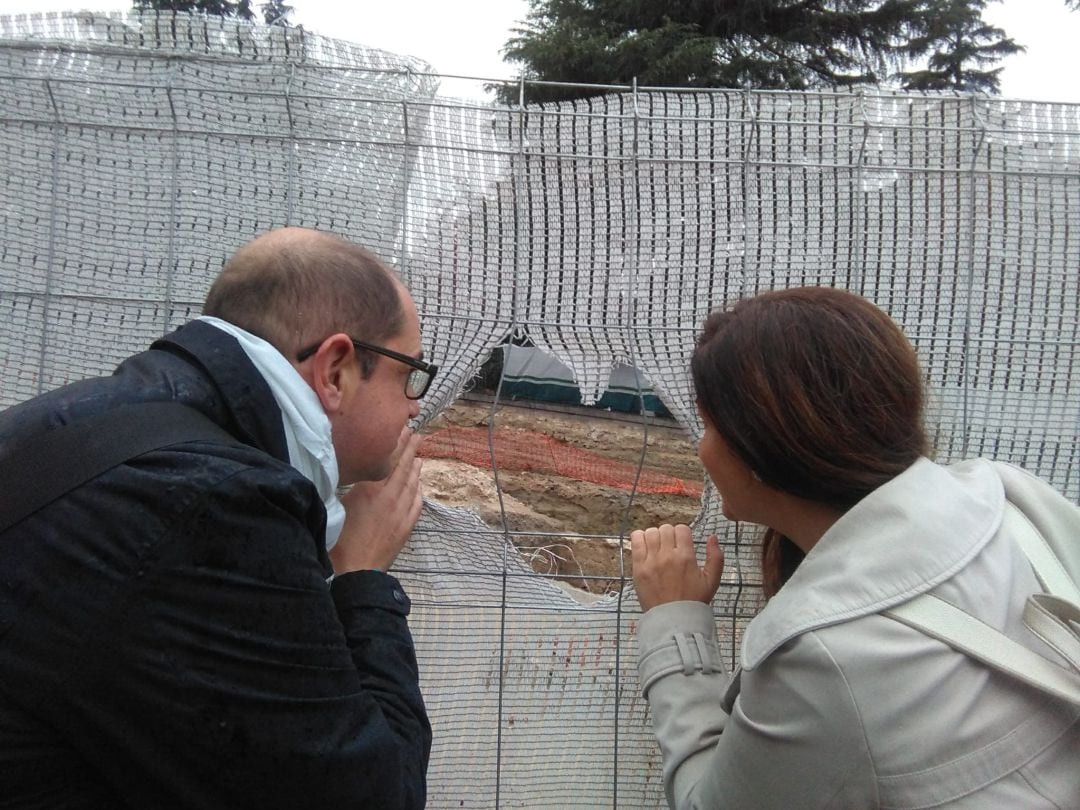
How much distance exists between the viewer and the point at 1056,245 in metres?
2.43

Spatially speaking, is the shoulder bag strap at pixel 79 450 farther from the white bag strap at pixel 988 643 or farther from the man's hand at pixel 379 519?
the white bag strap at pixel 988 643

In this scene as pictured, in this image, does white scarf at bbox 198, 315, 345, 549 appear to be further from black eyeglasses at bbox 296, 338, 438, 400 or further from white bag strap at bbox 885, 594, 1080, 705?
white bag strap at bbox 885, 594, 1080, 705

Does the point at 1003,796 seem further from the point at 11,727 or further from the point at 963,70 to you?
the point at 963,70

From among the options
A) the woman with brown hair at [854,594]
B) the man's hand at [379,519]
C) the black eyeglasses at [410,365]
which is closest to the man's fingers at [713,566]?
the woman with brown hair at [854,594]

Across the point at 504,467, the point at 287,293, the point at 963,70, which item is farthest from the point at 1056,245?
the point at 963,70

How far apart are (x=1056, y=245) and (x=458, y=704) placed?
6.86 ft

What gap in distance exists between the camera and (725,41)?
17875 millimetres

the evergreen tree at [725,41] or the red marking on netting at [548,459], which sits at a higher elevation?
the evergreen tree at [725,41]

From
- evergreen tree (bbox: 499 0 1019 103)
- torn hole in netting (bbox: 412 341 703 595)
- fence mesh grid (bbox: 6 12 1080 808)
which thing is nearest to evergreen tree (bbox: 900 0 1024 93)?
evergreen tree (bbox: 499 0 1019 103)

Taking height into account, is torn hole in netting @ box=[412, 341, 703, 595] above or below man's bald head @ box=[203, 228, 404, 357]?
below

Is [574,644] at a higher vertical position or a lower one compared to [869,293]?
lower

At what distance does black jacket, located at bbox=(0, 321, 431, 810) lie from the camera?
1.16 m

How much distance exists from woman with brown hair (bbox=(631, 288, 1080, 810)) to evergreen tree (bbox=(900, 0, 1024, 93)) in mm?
19864

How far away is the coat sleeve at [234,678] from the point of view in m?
1.16
